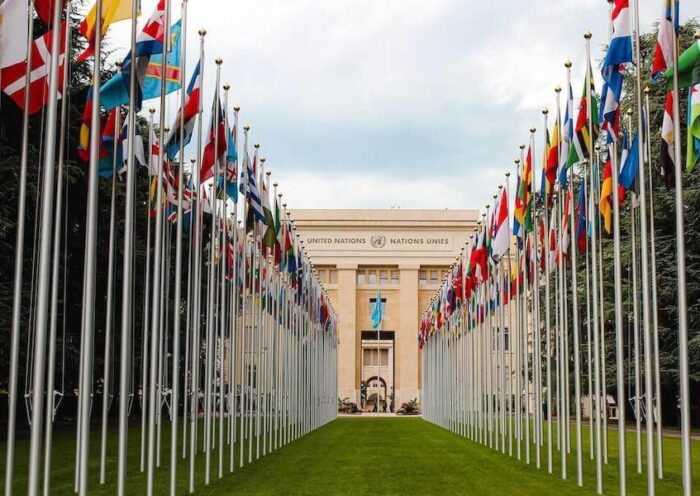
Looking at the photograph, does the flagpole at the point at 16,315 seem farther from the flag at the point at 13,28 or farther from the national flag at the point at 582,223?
the national flag at the point at 582,223

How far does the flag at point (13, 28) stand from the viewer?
41.9 ft

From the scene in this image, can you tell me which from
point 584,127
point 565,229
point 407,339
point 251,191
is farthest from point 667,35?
point 407,339

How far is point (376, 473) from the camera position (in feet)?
75.3

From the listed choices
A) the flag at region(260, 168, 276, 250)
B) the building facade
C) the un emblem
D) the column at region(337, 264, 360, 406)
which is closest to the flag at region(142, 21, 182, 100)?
the flag at region(260, 168, 276, 250)

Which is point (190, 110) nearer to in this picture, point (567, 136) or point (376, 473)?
point (567, 136)

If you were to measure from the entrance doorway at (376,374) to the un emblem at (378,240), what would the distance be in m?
8.33

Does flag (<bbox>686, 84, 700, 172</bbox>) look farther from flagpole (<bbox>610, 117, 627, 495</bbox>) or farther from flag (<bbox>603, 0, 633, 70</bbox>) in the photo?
flagpole (<bbox>610, 117, 627, 495</bbox>)

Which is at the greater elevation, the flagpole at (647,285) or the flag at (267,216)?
the flag at (267,216)

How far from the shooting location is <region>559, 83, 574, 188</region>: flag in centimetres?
1925

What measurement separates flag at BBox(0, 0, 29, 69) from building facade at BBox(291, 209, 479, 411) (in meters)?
80.4

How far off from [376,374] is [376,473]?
75.6 m

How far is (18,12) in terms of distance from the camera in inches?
504

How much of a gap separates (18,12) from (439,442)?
26901 millimetres

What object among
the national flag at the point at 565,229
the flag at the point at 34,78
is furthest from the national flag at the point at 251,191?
the flag at the point at 34,78
